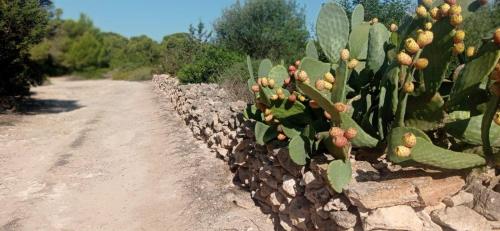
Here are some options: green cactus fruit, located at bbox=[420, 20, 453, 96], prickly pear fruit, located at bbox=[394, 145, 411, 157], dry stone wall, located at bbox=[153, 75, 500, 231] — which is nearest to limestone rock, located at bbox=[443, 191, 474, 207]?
dry stone wall, located at bbox=[153, 75, 500, 231]

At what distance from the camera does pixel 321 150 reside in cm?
379

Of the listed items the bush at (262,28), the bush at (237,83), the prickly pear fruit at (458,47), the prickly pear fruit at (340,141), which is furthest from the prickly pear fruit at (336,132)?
the bush at (262,28)

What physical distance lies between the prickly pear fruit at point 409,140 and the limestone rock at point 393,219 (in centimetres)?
42

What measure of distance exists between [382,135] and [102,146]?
6.36 m

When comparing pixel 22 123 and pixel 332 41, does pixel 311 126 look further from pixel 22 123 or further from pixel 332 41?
pixel 22 123

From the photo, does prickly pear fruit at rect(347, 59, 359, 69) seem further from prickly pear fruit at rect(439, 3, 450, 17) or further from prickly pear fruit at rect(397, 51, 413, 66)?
prickly pear fruit at rect(439, 3, 450, 17)

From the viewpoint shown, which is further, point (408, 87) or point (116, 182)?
point (116, 182)

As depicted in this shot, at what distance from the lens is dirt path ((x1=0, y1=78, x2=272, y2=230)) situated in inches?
187

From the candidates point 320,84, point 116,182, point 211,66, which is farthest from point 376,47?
point 211,66

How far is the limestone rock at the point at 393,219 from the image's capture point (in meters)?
2.82

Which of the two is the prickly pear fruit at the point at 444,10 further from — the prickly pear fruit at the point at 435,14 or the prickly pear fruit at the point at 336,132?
the prickly pear fruit at the point at 336,132

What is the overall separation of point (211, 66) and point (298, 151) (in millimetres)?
9161

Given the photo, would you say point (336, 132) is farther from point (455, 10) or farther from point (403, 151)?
point (455, 10)

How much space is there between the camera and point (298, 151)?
3604 mm
